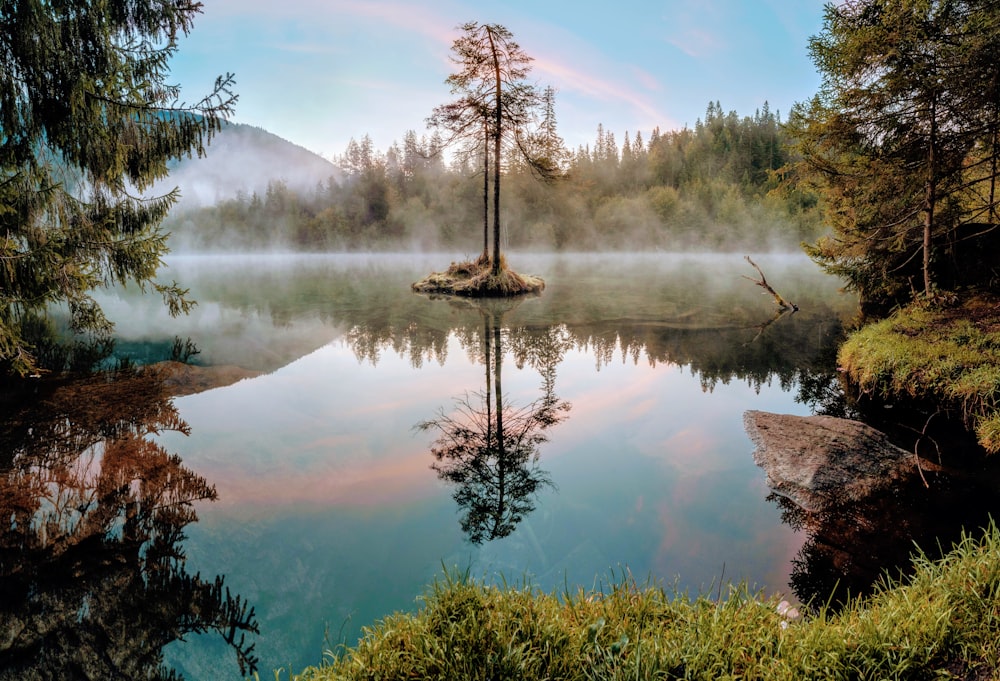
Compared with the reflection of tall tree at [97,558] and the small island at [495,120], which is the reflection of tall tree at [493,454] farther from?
the small island at [495,120]

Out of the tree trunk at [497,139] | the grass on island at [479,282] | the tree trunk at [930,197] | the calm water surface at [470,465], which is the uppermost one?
the tree trunk at [497,139]

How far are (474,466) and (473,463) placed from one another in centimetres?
10

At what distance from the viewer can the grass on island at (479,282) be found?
26.8 m

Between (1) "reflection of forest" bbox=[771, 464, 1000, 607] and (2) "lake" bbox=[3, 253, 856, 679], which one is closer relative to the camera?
(1) "reflection of forest" bbox=[771, 464, 1000, 607]

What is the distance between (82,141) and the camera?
901 cm

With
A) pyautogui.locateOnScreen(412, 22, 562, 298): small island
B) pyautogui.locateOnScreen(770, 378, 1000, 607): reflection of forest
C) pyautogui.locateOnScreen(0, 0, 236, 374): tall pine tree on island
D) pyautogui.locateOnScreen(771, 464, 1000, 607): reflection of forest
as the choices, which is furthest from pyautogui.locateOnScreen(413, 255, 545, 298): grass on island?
pyautogui.locateOnScreen(771, 464, 1000, 607): reflection of forest

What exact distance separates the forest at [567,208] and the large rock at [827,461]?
7259 cm

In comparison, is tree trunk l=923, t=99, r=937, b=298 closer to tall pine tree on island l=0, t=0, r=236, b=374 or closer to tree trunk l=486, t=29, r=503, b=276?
tall pine tree on island l=0, t=0, r=236, b=374

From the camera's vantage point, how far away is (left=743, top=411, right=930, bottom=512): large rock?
19.6 feet

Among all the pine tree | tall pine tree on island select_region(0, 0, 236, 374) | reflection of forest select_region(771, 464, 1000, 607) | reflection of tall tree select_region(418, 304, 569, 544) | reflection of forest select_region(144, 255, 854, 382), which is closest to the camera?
reflection of forest select_region(771, 464, 1000, 607)

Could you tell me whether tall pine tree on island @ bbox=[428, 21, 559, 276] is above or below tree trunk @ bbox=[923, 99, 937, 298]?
above

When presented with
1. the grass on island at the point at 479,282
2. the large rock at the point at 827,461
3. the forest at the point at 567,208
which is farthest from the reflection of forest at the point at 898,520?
the forest at the point at 567,208

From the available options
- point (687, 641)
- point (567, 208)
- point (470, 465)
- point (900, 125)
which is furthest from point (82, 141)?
point (567, 208)

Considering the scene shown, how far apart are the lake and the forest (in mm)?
66622
